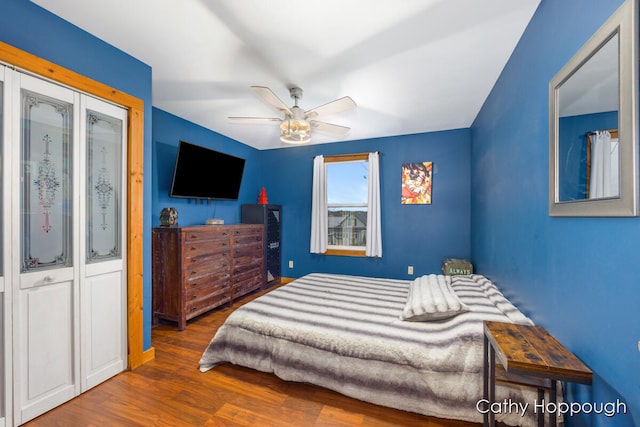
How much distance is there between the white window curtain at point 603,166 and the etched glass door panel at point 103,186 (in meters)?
2.91

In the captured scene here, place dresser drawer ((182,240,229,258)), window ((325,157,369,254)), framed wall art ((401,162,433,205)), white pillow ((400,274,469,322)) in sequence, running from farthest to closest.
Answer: window ((325,157,369,254)), framed wall art ((401,162,433,205)), dresser drawer ((182,240,229,258)), white pillow ((400,274,469,322))

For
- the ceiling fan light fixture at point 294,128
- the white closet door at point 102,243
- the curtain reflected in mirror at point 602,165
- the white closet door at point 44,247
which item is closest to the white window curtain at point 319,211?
the ceiling fan light fixture at point 294,128

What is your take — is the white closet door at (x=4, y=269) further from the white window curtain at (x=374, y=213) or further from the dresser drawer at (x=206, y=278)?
the white window curtain at (x=374, y=213)

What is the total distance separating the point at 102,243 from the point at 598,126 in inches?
117

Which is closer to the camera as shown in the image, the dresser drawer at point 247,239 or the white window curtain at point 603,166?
the white window curtain at point 603,166

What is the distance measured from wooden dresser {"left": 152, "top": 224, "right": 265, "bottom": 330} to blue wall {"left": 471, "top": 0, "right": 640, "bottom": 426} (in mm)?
3149

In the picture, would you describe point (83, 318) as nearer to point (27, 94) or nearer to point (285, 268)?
point (27, 94)

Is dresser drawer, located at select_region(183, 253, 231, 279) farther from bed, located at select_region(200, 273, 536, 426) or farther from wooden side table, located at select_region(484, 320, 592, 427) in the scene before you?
wooden side table, located at select_region(484, 320, 592, 427)

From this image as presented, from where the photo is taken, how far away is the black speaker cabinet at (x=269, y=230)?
4414 mm

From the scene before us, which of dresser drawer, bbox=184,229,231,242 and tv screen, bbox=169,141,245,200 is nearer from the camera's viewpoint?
dresser drawer, bbox=184,229,231,242

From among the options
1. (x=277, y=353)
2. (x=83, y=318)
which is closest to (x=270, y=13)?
(x=277, y=353)

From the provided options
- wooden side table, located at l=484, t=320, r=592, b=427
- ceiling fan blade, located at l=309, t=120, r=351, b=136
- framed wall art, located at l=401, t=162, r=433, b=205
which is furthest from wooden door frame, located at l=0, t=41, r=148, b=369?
framed wall art, located at l=401, t=162, r=433, b=205

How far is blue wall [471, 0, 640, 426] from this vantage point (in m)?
0.91

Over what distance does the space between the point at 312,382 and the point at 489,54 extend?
9.34 ft
